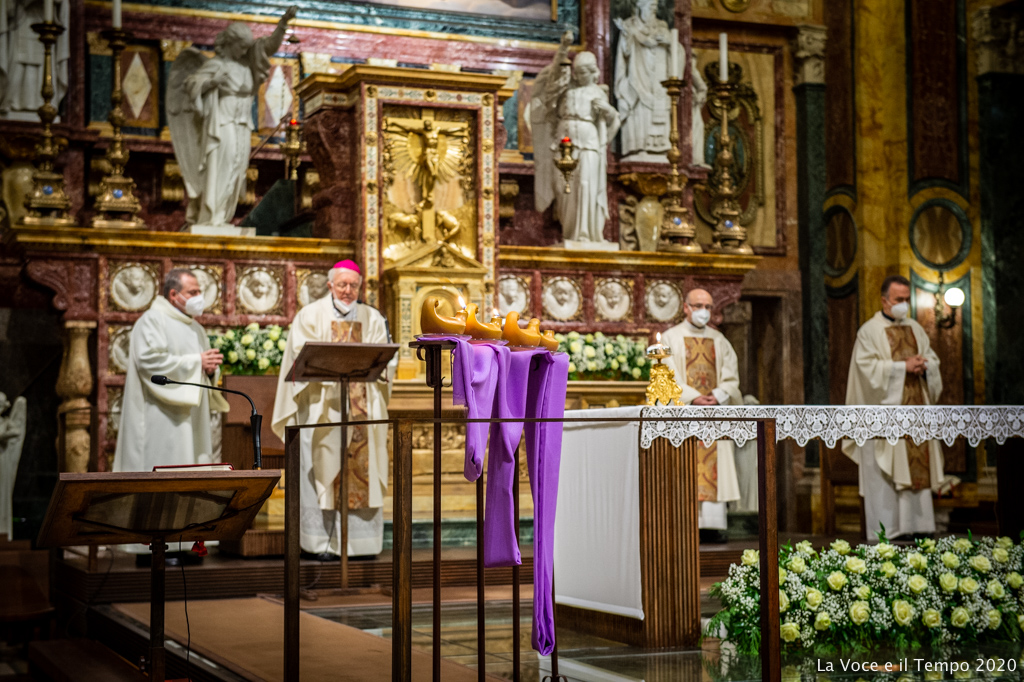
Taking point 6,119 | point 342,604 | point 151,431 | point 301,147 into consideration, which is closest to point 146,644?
point 342,604

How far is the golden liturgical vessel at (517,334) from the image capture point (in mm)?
4648

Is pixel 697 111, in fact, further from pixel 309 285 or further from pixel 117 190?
pixel 117 190

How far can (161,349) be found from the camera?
824cm

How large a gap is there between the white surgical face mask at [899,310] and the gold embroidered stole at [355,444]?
3992mm

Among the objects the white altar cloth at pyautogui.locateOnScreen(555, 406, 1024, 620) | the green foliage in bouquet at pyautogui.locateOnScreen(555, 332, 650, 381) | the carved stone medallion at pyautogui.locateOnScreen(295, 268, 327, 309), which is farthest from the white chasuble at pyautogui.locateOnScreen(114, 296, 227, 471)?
the green foliage in bouquet at pyautogui.locateOnScreen(555, 332, 650, 381)

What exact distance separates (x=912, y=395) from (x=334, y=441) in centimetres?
426

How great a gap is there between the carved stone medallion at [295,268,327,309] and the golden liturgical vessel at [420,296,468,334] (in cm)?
562

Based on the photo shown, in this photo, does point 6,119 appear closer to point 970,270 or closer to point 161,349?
point 161,349

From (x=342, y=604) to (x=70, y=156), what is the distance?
17.7 feet

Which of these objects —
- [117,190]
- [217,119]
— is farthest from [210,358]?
[217,119]

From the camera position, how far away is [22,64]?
34.0 feet

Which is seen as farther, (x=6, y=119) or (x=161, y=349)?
(x=6, y=119)

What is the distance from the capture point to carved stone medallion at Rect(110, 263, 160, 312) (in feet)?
30.8

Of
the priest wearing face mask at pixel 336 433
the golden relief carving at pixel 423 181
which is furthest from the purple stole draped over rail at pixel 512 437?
the golden relief carving at pixel 423 181
